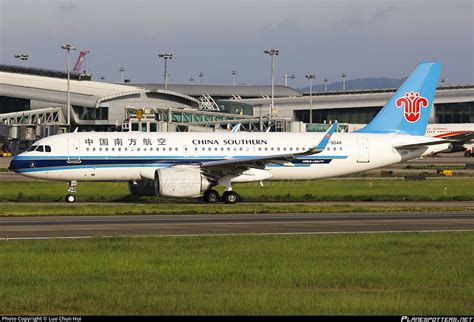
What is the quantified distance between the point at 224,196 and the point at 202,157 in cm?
255

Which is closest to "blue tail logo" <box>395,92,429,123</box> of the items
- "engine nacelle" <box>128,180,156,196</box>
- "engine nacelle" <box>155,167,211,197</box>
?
"engine nacelle" <box>155,167,211,197</box>

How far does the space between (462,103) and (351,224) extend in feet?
416

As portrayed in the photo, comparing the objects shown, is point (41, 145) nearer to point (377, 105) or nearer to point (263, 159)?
point (263, 159)

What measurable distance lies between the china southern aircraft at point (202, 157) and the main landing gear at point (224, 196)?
0.17 feet

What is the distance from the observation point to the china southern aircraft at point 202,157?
4631 centimetres

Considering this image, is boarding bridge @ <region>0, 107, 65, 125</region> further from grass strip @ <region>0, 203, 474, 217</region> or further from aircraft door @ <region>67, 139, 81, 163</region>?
grass strip @ <region>0, 203, 474, 217</region>

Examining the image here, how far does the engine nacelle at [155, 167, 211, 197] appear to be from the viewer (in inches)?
1756

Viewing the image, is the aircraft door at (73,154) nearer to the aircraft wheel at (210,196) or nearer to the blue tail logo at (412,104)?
the aircraft wheel at (210,196)

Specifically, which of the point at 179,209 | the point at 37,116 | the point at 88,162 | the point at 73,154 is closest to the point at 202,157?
the point at 88,162

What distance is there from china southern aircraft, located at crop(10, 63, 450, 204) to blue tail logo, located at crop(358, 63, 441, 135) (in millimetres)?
1374

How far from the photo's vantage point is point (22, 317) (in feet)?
53.6

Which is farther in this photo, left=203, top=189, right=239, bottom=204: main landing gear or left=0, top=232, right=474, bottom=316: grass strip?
left=203, top=189, right=239, bottom=204: main landing gear

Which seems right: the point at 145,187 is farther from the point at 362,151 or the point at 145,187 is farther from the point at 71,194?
the point at 362,151

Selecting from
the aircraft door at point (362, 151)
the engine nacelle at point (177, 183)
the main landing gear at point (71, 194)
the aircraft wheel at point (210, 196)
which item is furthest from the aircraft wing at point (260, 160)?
the main landing gear at point (71, 194)
